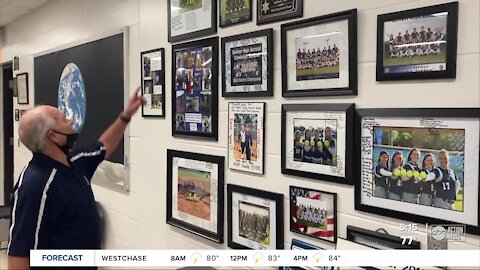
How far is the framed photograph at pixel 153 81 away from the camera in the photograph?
228 cm

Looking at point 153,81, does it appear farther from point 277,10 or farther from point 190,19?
point 277,10

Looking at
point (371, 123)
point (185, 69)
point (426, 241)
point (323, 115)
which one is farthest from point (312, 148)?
point (185, 69)

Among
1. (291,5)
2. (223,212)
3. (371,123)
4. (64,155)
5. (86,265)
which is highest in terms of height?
(291,5)

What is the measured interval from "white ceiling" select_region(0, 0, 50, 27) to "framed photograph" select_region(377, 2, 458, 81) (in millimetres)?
3179

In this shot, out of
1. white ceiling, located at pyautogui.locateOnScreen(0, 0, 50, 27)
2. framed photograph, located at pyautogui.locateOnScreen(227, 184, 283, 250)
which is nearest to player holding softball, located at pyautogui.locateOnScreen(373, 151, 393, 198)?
framed photograph, located at pyautogui.locateOnScreen(227, 184, 283, 250)

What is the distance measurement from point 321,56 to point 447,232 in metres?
0.68

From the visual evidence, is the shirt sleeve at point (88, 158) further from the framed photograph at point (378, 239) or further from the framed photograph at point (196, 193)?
the framed photograph at point (378, 239)

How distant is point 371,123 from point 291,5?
0.54 m

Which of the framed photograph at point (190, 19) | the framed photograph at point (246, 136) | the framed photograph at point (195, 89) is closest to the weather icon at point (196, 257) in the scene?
the framed photograph at point (246, 136)

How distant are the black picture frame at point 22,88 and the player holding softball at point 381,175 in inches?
141

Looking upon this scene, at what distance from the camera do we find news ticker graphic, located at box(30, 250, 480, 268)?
1.21m

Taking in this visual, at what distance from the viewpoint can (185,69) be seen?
6.92 feet

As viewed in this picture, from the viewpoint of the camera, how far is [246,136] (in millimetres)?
1798

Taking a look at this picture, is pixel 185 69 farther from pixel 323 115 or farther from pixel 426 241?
pixel 426 241
